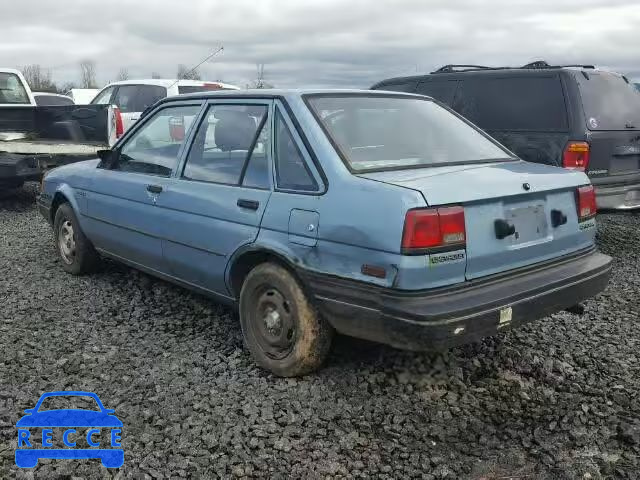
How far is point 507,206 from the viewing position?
129 inches

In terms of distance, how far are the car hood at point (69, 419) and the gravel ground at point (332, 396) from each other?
0.08m

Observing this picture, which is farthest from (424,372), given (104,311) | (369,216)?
(104,311)

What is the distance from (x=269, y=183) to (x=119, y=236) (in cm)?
176

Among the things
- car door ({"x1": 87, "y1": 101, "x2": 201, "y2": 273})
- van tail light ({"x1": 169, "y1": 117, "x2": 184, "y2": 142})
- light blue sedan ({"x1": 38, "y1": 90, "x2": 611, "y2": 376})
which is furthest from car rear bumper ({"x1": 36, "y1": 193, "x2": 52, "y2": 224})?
van tail light ({"x1": 169, "y1": 117, "x2": 184, "y2": 142})

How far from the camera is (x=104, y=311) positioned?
4676mm

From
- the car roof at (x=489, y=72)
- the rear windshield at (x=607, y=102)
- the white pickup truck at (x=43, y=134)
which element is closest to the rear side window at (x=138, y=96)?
the white pickup truck at (x=43, y=134)

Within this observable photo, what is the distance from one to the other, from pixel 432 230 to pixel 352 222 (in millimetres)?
387

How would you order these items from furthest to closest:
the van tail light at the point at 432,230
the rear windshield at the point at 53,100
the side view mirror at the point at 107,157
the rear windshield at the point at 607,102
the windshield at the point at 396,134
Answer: the rear windshield at the point at 53,100, the rear windshield at the point at 607,102, the side view mirror at the point at 107,157, the windshield at the point at 396,134, the van tail light at the point at 432,230

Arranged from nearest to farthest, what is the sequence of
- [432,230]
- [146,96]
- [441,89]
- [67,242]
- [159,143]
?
[432,230], [159,143], [67,242], [441,89], [146,96]

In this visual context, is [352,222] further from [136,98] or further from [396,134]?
[136,98]

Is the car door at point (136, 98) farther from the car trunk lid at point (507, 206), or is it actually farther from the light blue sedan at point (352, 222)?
the car trunk lid at point (507, 206)

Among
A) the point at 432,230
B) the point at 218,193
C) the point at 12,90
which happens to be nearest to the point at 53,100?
the point at 12,90

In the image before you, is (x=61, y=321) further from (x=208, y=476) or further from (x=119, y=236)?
(x=208, y=476)

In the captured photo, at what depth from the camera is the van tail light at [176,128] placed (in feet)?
14.5
